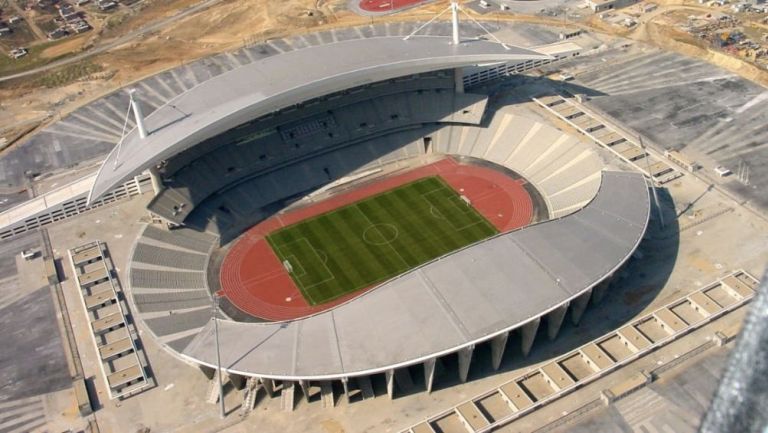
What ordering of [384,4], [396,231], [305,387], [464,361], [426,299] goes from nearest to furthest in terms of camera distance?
[464,361] < [305,387] < [426,299] < [396,231] < [384,4]

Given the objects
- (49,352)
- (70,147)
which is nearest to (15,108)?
(70,147)

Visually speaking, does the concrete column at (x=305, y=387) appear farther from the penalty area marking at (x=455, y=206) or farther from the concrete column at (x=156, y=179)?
the concrete column at (x=156, y=179)

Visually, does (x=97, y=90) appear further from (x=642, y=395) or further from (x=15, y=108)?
(x=642, y=395)

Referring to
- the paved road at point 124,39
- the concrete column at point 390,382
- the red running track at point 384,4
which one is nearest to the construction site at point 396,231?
the concrete column at point 390,382

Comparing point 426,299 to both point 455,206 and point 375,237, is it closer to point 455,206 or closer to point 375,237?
point 375,237

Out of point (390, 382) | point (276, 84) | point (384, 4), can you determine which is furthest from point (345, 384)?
point (384, 4)

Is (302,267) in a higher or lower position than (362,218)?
lower

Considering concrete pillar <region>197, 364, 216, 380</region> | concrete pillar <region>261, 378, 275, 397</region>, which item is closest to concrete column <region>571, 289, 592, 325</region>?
concrete pillar <region>261, 378, 275, 397</region>
